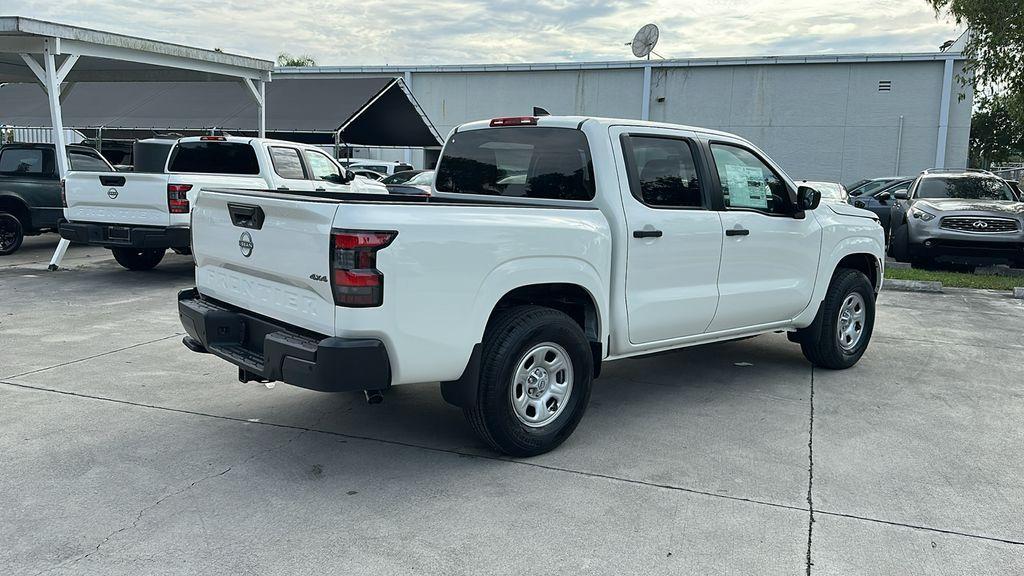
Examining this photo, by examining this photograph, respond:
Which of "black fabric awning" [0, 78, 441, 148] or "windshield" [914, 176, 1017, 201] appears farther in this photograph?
"black fabric awning" [0, 78, 441, 148]

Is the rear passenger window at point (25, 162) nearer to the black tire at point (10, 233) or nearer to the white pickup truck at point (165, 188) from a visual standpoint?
the black tire at point (10, 233)

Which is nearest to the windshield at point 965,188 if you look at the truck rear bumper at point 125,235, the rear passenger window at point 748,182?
the rear passenger window at point 748,182

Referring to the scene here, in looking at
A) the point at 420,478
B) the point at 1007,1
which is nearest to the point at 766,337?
the point at 420,478

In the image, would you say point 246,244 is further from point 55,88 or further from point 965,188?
point 965,188

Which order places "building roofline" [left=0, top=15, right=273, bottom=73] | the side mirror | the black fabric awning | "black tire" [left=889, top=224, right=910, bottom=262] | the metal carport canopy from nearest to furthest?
1. the side mirror
2. "building roofline" [left=0, top=15, right=273, bottom=73]
3. the metal carport canopy
4. "black tire" [left=889, top=224, right=910, bottom=262]
5. the black fabric awning

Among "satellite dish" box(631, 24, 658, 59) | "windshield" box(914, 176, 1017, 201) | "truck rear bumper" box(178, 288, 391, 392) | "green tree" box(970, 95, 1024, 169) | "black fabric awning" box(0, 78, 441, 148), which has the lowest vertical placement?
"truck rear bumper" box(178, 288, 391, 392)

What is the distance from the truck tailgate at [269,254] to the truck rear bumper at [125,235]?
5.43 metres

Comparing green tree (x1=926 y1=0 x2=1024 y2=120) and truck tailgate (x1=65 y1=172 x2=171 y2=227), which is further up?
green tree (x1=926 y1=0 x2=1024 y2=120)

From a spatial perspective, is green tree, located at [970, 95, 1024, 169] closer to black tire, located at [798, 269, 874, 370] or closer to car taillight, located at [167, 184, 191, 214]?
black tire, located at [798, 269, 874, 370]

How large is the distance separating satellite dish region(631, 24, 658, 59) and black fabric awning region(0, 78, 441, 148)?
889 cm

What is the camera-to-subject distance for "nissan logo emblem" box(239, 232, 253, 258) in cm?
429

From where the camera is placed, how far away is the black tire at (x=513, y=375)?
413cm

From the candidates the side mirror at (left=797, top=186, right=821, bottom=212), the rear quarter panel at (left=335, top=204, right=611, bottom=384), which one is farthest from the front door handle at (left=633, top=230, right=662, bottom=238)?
the side mirror at (left=797, top=186, right=821, bottom=212)

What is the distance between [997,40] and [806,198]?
11.8 meters
